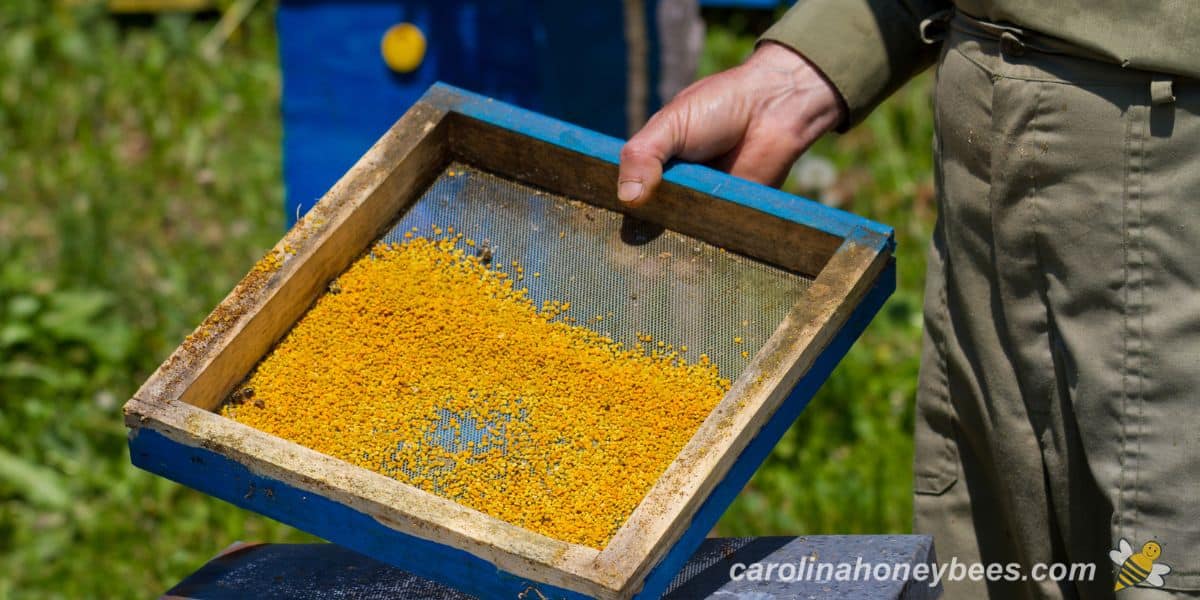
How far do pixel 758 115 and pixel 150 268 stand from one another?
104 inches

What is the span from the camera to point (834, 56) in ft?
6.84

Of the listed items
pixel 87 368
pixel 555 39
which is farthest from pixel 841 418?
pixel 87 368

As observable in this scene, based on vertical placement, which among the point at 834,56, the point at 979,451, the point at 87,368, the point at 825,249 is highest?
the point at 834,56

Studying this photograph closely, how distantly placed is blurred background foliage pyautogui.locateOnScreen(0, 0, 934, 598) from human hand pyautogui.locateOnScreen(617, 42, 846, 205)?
4.37ft

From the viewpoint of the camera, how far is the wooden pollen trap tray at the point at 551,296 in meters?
1.50

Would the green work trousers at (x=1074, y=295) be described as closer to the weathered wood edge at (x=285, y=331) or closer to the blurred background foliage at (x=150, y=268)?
the weathered wood edge at (x=285, y=331)

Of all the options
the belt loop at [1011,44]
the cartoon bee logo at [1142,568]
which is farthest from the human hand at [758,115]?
the cartoon bee logo at [1142,568]

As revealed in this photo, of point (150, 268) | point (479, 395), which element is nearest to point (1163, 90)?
point (479, 395)

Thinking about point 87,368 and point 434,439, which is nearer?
point 434,439

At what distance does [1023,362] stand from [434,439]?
34.1 inches

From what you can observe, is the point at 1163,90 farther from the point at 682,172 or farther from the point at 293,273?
the point at 293,273

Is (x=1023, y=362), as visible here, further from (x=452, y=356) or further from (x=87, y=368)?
(x=87, y=368)

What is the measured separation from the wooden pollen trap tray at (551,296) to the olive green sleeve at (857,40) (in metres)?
0.28

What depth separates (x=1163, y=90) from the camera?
60.9 inches
